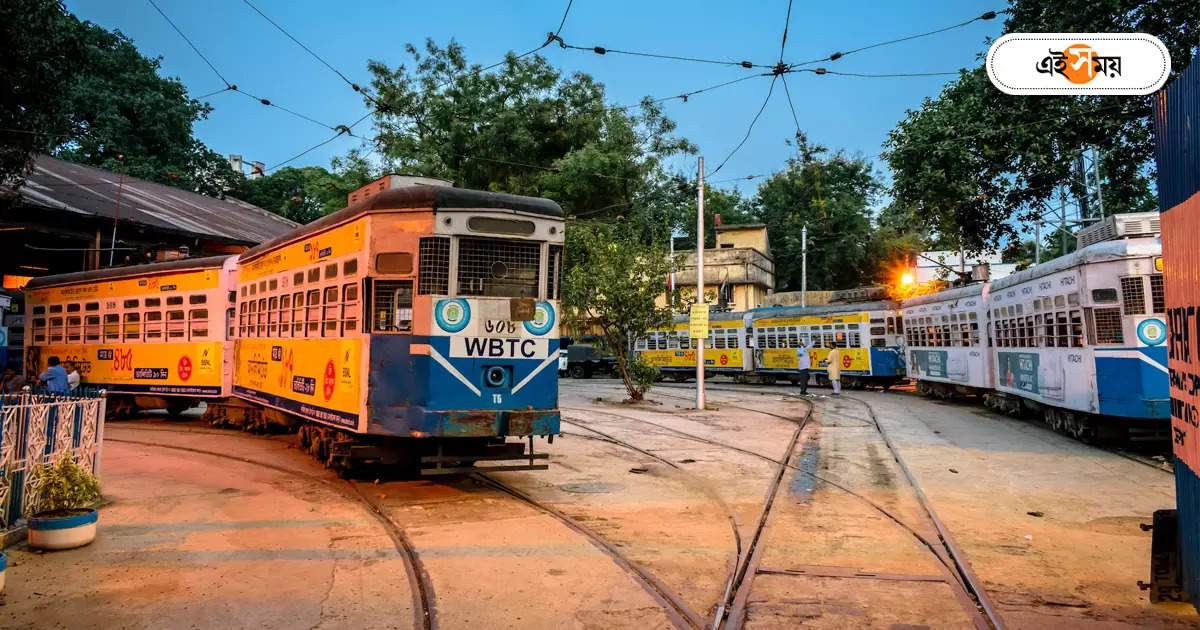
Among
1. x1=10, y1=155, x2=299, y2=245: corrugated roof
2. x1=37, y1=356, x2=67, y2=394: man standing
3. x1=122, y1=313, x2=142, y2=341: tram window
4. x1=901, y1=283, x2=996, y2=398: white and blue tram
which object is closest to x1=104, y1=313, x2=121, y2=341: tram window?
x1=122, y1=313, x2=142, y2=341: tram window

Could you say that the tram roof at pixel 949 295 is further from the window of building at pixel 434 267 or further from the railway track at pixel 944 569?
the window of building at pixel 434 267

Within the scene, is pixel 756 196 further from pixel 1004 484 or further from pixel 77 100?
pixel 1004 484

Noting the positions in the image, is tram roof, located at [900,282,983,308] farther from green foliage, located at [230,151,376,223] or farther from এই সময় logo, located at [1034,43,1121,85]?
green foliage, located at [230,151,376,223]

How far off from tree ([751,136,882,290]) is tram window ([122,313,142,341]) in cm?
4149

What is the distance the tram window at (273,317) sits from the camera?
12.0 m

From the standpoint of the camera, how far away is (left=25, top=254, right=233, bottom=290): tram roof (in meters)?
15.3

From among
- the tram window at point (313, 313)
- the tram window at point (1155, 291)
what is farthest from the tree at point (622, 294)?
the tram window at point (1155, 291)

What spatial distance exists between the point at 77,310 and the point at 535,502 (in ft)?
47.5

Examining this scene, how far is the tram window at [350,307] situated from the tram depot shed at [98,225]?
454 inches

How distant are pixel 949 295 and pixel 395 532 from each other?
1855cm

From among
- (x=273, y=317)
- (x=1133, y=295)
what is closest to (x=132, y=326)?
(x=273, y=317)

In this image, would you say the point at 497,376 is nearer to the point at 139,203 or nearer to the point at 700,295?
the point at 700,295

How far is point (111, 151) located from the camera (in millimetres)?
42156

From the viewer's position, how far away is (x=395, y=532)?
7.48 metres
